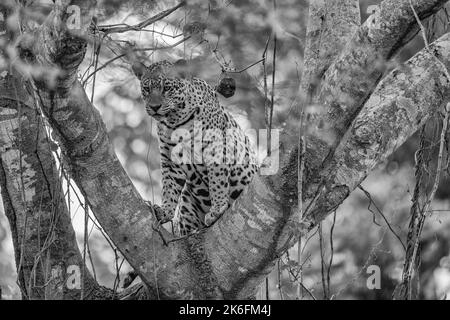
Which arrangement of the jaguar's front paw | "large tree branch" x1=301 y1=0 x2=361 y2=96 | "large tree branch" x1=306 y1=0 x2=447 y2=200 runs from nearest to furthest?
"large tree branch" x1=306 y1=0 x2=447 y2=200, "large tree branch" x1=301 y1=0 x2=361 y2=96, the jaguar's front paw

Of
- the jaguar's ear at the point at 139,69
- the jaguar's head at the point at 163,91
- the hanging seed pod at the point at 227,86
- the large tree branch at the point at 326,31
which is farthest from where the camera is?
the jaguar's ear at the point at 139,69

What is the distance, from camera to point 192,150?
7.76 m

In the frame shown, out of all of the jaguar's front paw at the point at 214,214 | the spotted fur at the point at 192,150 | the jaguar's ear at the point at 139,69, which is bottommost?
the jaguar's front paw at the point at 214,214

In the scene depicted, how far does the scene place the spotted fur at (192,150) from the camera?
770 cm

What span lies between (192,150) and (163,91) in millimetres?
642

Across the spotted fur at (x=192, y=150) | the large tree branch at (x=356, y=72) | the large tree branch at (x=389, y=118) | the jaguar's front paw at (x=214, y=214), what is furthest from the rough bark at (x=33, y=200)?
the large tree branch at (x=356, y=72)

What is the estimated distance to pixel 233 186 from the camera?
793 cm

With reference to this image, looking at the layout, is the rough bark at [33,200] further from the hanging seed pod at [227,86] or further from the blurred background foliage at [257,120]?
the blurred background foliage at [257,120]

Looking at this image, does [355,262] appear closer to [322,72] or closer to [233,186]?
[233,186]

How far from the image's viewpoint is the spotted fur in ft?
25.3

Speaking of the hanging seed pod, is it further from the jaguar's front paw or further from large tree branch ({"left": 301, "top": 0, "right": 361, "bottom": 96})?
large tree branch ({"left": 301, "top": 0, "right": 361, "bottom": 96})

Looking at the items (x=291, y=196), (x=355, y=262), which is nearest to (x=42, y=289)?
(x=291, y=196)

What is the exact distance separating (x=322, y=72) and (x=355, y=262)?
23.8 feet

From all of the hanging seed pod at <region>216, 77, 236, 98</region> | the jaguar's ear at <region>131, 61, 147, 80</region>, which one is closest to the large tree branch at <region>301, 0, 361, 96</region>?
the hanging seed pod at <region>216, 77, 236, 98</region>
